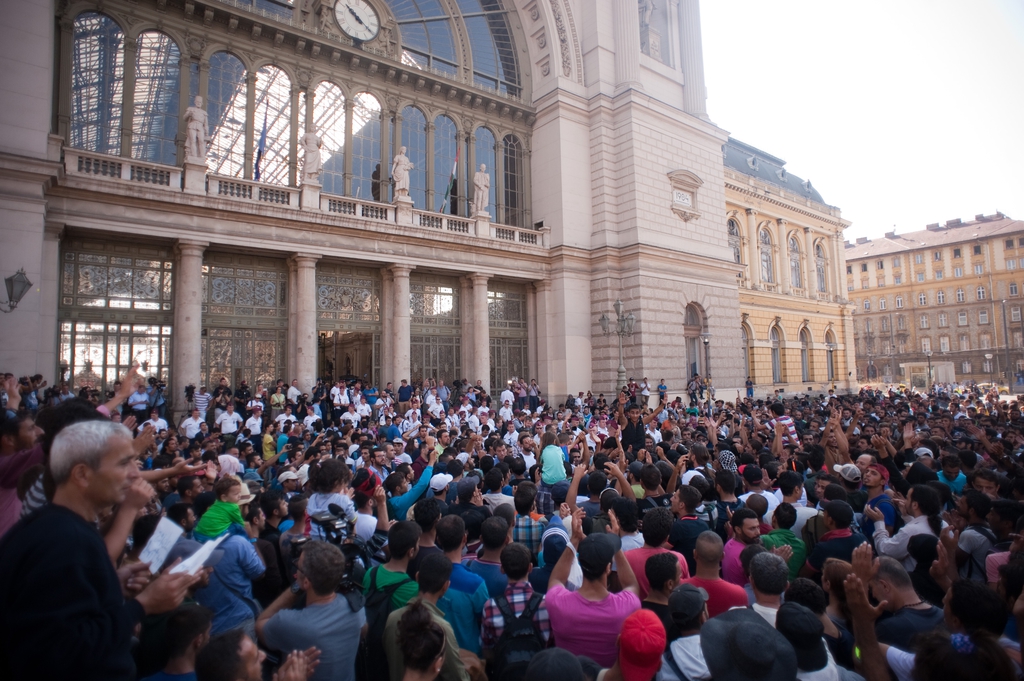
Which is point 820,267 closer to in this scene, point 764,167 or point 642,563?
point 764,167

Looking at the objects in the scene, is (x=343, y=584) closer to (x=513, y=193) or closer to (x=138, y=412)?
(x=138, y=412)

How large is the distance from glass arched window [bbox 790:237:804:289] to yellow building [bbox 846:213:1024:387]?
30.1 m

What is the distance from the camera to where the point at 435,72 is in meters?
22.5

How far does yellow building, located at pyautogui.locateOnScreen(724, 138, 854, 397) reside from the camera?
3697cm

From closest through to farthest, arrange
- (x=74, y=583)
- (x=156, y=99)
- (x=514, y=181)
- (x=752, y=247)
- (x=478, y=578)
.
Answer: (x=74, y=583)
(x=478, y=578)
(x=156, y=99)
(x=514, y=181)
(x=752, y=247)

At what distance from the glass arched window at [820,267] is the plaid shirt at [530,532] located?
4550cm

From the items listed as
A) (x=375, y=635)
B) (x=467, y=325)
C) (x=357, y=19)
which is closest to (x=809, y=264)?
(x=467, y=325)

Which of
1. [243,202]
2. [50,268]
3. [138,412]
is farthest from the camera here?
[243,202]

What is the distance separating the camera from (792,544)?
462cm

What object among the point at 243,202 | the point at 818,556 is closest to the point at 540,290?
the point at 243,202

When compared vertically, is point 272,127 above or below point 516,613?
above

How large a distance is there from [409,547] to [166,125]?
1857 centimetres

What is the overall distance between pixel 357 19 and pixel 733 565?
907 inches

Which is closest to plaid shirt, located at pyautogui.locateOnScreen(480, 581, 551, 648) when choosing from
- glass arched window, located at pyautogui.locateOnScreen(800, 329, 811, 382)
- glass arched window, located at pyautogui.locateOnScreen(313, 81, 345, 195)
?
glass arched window, located at pyautogui.locateOnScreen(313, 81, 345, 195)
